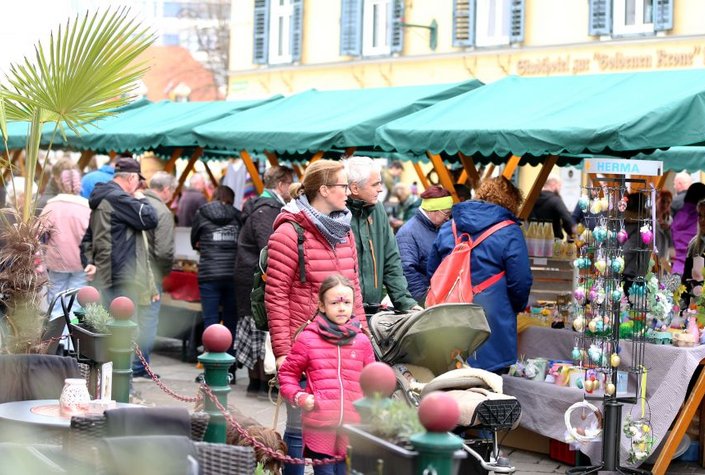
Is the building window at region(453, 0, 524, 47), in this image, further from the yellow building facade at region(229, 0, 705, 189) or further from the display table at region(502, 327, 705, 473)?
the display table at region(502, 327, 705, 473)

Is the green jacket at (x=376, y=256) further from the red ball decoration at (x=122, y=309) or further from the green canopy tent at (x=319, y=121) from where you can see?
the green canopy tent at (x=319, y=121)

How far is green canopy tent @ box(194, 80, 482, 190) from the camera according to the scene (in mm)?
12359

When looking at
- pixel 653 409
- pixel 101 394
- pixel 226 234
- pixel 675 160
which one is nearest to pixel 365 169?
pixel 101 394

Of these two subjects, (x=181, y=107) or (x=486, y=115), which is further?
(x=181, y=107)

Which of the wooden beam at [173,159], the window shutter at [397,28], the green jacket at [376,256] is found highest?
the window shutter at [397,28]

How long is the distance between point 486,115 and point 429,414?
7222 millimetres

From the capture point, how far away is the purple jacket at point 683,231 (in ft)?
46.6

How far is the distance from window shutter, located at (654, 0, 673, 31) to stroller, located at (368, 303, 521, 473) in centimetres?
1601

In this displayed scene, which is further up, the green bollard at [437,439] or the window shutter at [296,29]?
the window shutter at [296,29]

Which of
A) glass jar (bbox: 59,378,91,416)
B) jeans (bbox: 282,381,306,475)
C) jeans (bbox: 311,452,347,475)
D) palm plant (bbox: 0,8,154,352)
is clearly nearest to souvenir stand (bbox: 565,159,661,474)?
jeans (bbox: 282,381,306,475)

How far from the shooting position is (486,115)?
10812 millimetres

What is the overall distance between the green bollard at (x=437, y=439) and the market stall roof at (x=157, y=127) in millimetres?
10826

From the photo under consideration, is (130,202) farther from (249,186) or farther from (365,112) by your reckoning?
(249,186)

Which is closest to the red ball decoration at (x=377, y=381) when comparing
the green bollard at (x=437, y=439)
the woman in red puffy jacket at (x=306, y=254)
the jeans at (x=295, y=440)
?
the green bollard at (x=437, y=439)
